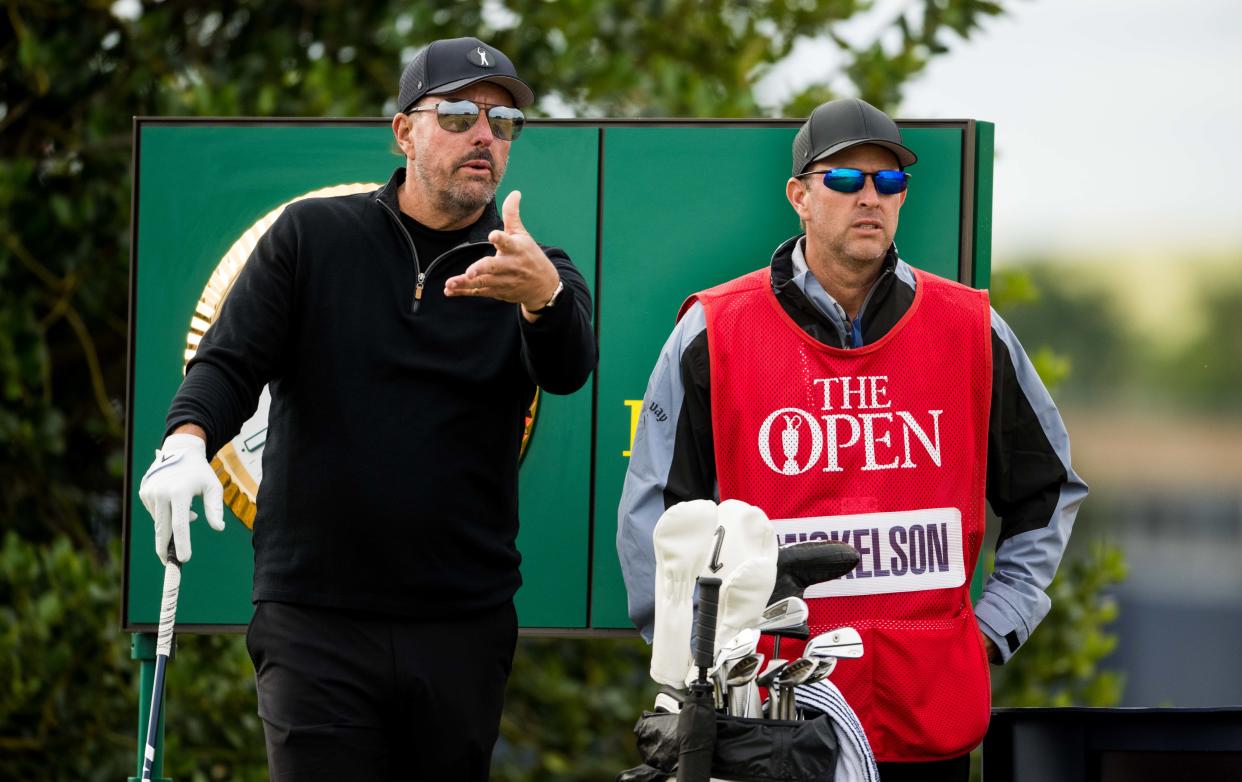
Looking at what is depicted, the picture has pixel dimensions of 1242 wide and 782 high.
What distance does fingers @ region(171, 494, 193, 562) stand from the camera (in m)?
2.60

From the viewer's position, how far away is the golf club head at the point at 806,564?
2619 mm

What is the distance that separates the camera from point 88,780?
17.5 feet

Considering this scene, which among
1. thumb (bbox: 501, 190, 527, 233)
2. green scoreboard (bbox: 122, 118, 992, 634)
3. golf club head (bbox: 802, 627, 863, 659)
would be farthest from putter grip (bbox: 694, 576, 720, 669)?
green scoreboard (bbox: 122, 118, 992, 634)

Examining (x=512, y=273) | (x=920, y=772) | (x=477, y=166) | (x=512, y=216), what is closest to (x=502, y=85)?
(x=477, y=166)

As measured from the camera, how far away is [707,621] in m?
2.34

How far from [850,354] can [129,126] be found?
3.39m

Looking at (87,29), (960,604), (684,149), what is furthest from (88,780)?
(960,604)

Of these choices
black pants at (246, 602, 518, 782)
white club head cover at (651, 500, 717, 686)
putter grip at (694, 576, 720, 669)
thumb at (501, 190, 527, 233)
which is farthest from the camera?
black pants at (246, 602, 518, 782)

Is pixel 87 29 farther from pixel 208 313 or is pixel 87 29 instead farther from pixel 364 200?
pixel 364 200

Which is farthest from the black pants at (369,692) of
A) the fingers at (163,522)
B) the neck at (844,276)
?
the neck at (844,276)

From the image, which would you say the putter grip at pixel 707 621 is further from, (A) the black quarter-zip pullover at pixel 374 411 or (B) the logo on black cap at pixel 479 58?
(B) the logo on black cap at pixel 479 58

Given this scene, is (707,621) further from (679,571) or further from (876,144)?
(876,144)

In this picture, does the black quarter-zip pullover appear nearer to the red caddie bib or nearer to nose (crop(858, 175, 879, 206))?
the red caddie bib

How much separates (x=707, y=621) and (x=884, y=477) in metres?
0.89
